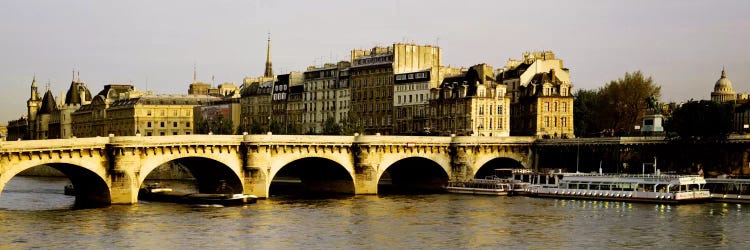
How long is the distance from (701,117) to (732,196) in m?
15.9

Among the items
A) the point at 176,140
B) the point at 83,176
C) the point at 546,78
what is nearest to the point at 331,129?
the point at 546,78

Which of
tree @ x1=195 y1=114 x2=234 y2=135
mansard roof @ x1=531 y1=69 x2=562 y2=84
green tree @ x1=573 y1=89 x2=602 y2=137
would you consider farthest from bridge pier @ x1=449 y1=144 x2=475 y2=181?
tree @ x1=195 y1=114 x2=234 y2=135

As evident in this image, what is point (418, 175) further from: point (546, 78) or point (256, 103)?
point (256, 103)

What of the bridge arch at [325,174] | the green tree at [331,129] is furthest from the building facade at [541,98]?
the bridge arch at [325,174]

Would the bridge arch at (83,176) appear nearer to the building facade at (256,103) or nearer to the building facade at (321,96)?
the building facade at (321,96)

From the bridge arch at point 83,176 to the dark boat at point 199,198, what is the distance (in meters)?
6.47

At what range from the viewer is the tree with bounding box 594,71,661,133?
142 m

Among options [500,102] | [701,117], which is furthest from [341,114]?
[701,117]

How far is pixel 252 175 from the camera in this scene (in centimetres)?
9350

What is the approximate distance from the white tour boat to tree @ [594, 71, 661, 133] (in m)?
44.5

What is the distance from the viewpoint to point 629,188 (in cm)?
9338

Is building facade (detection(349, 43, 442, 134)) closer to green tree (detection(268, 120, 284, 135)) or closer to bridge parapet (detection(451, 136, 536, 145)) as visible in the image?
green tree (detection(268, 120, 284, 135))

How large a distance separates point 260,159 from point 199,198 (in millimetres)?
6797

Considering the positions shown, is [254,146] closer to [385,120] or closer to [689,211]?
[689,211]
